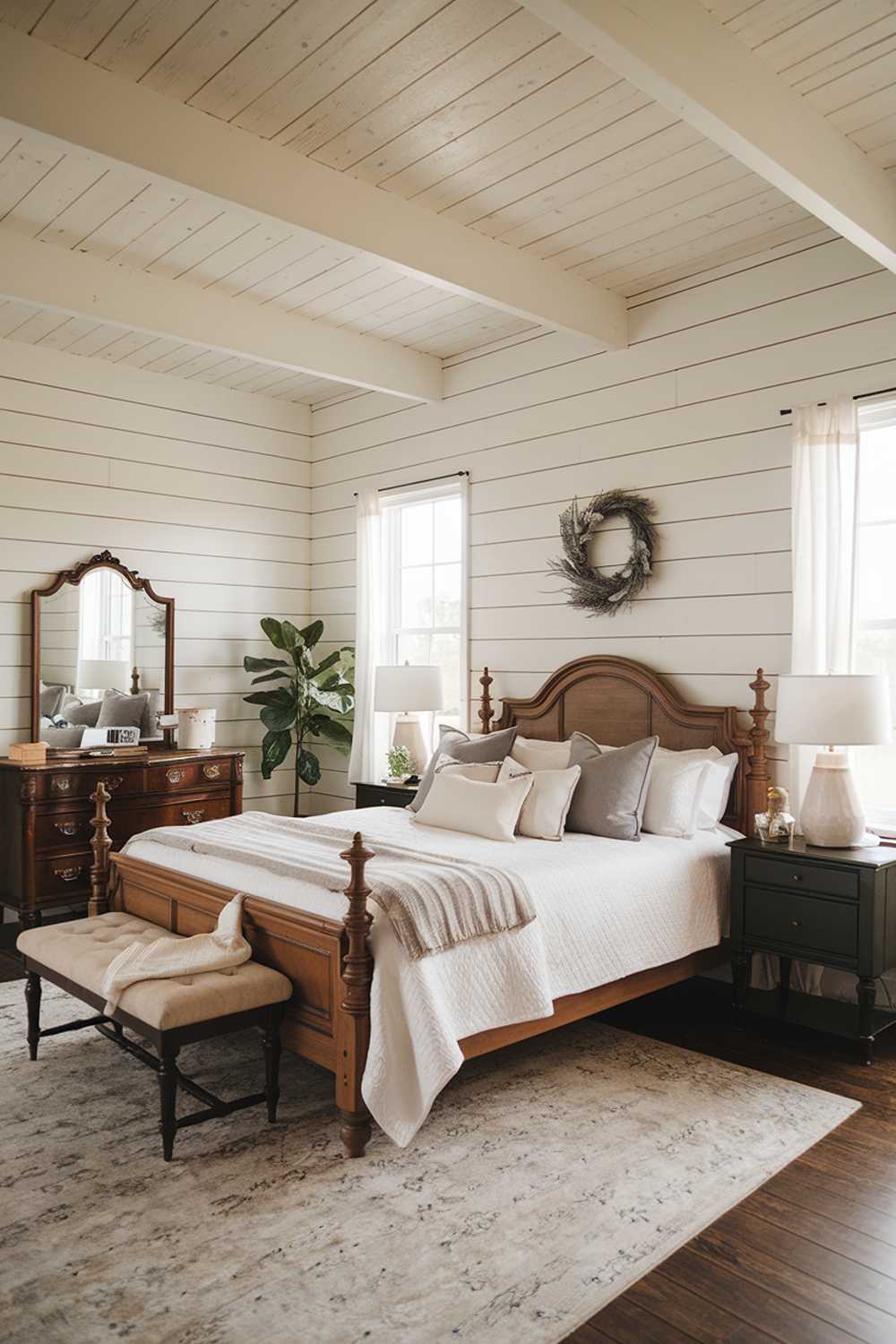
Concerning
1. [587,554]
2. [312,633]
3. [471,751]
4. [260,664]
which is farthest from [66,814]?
[587,554]

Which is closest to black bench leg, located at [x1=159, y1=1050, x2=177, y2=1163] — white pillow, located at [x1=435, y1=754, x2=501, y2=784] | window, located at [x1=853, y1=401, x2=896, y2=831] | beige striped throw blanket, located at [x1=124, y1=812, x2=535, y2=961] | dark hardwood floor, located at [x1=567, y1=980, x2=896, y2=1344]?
beige striped throw blanket, located at [x1=124, y1=812, x2=535, y2=961]

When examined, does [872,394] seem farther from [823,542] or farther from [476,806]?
[476,806]

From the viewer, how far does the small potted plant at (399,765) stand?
213 inches

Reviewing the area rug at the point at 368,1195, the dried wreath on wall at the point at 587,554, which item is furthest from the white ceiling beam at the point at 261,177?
the area rug at the point at 368,1195

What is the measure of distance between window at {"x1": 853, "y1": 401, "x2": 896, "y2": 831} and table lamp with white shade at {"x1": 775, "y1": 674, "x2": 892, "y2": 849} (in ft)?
0.76

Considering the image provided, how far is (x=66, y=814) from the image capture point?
509cm

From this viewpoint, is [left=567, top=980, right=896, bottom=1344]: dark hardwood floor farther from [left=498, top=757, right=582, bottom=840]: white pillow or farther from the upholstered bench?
[left=498, top=757, right=582, bottom=840]: white pillow

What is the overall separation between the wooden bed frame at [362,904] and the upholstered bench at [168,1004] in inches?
4.2

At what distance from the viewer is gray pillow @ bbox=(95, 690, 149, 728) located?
570cm

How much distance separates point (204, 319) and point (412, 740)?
2.41m

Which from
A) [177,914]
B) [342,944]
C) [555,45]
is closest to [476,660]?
[177,914]

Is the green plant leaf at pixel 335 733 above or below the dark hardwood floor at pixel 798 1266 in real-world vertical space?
above

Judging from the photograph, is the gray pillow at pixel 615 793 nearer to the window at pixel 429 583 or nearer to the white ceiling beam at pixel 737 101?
the window at pixel 429 583

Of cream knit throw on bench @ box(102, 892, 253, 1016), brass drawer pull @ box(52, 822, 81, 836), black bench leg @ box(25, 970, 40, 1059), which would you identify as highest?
brass drawer pull @ box(52, 822, 81, 836)
